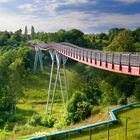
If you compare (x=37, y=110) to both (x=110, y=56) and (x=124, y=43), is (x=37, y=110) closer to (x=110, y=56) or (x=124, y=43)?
(x=124, y=43)

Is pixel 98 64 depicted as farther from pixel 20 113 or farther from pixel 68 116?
pixel 20 113

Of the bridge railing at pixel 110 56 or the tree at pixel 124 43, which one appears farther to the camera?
the tree at pixel 124 43

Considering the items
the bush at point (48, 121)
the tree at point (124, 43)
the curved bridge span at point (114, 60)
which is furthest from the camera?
the tree at point (124, 43)

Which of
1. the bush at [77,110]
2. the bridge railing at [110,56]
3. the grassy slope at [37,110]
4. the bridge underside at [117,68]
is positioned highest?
the bridge railing at [110,56]

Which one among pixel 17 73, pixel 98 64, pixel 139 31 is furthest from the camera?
pixel 139 31

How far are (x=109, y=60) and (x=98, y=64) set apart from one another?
2733mm

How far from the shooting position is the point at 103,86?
5050 centimetres

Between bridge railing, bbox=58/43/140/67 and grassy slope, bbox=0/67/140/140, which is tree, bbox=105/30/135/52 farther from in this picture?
bridge railing, bbox=58/43/140/67

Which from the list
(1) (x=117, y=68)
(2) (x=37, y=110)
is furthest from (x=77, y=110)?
(2) (x=37, y=110)

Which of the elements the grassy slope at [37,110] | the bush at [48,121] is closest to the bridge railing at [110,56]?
the grassy slope at [37,110]

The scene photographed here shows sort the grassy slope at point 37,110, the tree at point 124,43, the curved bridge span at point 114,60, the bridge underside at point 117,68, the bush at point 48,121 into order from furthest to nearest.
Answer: the tree at point 124,43
the bush at point 48,121
the grassy slope at point 37,110
the curved bridge span at point 114,60
the bridge underside at point 117,68

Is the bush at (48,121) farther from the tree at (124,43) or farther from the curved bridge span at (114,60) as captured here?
the tree at (124,43)

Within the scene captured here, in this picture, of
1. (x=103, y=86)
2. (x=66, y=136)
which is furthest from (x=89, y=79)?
(x=66, y=136)

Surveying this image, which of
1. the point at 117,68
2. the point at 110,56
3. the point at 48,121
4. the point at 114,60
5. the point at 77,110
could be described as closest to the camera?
the point at 117,68
